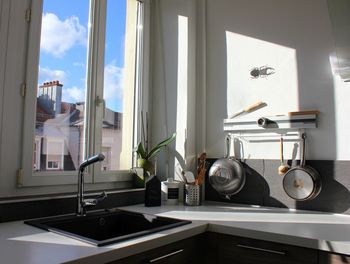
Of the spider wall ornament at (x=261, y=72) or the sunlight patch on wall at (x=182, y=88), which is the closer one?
the spider wall ornament at (x=261, y=72)

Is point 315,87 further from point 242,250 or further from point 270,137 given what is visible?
point 242,250

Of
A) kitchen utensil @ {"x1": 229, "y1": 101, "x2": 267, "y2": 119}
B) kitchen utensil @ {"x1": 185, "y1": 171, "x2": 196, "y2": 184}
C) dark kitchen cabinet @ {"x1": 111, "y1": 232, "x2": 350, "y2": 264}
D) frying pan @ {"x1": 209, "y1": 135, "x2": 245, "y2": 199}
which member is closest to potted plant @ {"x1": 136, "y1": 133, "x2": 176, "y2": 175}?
kitchen utensil @ {"x1": 185, "y1": 171, "x2": 196, "y2": 184}

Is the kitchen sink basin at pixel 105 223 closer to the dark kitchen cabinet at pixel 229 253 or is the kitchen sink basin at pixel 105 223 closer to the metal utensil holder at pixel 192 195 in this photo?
the dark kitchen cabinet at pixel 229 253

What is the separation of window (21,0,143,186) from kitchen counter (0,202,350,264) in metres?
0.44

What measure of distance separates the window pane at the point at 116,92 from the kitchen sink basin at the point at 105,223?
0.45 metres

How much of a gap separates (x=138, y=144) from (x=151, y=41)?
808 millimetres

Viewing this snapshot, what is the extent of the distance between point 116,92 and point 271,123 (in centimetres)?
104

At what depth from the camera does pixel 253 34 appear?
217 cm

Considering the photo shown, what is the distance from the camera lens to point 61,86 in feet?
6.39

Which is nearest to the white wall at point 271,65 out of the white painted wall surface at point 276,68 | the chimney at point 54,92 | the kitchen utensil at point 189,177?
the white painted wall surface at point 276,68

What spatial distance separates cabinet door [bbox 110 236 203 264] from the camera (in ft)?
4.07

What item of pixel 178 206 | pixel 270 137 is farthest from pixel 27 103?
pixel 270 137

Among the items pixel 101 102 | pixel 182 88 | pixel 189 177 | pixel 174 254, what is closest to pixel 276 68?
pixel 182 88

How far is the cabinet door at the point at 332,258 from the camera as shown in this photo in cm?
121
